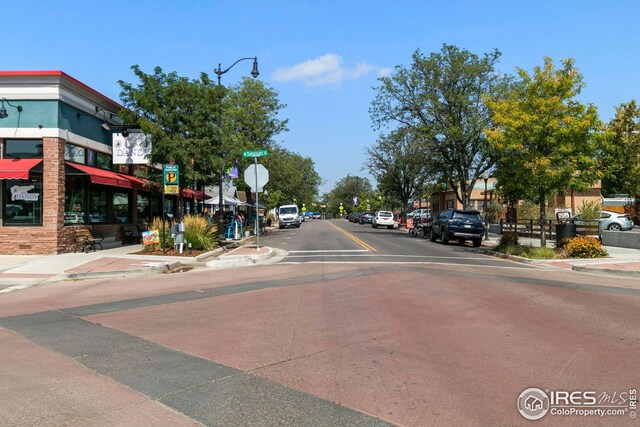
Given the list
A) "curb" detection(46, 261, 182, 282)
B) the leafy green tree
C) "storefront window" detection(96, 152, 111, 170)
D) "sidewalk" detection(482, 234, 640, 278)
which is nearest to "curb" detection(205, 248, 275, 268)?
"curb" detection(46, 261, 182, 282)

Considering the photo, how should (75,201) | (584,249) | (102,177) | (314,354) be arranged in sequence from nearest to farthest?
1. (314,354)
2. (584,249)
3. (102,177)
4. (75,201)

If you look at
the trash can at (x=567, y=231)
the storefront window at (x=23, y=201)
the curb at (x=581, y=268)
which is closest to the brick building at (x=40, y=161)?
the storefront window at (x=23, y=201)

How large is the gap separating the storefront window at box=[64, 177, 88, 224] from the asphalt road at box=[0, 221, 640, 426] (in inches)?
366

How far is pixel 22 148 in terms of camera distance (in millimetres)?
18469

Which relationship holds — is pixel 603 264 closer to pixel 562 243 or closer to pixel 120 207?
pixel 562 243

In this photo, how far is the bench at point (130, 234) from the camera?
2370cm

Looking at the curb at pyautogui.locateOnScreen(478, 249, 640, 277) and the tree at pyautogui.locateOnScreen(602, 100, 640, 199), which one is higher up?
the tree at pyautogui.locateOnScreen(602, 100, 640, 199)

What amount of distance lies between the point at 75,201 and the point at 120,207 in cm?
409

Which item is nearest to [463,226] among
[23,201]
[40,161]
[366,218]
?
[40,161]

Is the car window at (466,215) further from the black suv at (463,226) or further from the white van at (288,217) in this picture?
the white van at (288,217)

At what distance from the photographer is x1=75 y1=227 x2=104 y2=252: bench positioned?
63.0 feet

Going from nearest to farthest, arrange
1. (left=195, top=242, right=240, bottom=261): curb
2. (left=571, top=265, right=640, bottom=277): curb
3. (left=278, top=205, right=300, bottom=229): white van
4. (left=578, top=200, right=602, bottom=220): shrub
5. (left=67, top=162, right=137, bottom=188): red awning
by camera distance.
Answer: (left=571, top=265, right=640, bottom=277): curb → (left=195, top=242, right=240, bottom=261): curb → (left=67, top=162, right=137, bottom=188): red awning → (left=578, top=200, right=602, bottom=220): shrub → (left=278, top=205, right=300, bottom=229): white van

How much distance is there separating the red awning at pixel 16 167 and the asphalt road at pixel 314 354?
24.4 ft

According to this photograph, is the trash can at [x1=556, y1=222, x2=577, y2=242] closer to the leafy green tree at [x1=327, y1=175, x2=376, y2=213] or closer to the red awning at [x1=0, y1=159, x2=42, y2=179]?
the red awning at [x1=0, y1=159, x2=42, y2=179]
